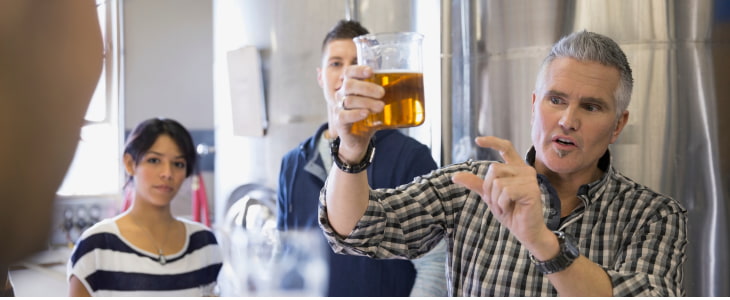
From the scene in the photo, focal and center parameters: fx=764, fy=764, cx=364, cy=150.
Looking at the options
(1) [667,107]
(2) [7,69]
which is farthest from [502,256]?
(2) [7,69]

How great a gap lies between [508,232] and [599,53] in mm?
422

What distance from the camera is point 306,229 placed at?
8.66ft

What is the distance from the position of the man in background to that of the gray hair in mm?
734

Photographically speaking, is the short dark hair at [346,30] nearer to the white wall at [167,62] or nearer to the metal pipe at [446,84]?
the metal pipe at [446,84]

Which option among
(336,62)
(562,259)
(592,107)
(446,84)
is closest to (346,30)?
(336,62)

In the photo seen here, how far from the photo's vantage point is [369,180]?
7.57ft

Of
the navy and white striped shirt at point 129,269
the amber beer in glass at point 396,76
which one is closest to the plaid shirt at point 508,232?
the amber beer in glass at point 396,76

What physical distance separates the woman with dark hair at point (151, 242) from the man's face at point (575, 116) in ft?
4.41

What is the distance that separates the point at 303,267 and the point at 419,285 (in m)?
1.03

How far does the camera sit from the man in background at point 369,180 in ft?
7.45

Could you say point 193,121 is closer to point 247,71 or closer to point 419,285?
point 247,71

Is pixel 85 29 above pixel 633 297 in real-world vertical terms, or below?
above

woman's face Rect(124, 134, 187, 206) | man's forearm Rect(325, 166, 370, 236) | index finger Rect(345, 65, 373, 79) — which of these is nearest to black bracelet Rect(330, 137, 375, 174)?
man's forearm Rect(325, 166, 370, 236)

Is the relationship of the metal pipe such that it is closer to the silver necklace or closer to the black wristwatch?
the silver necklace
